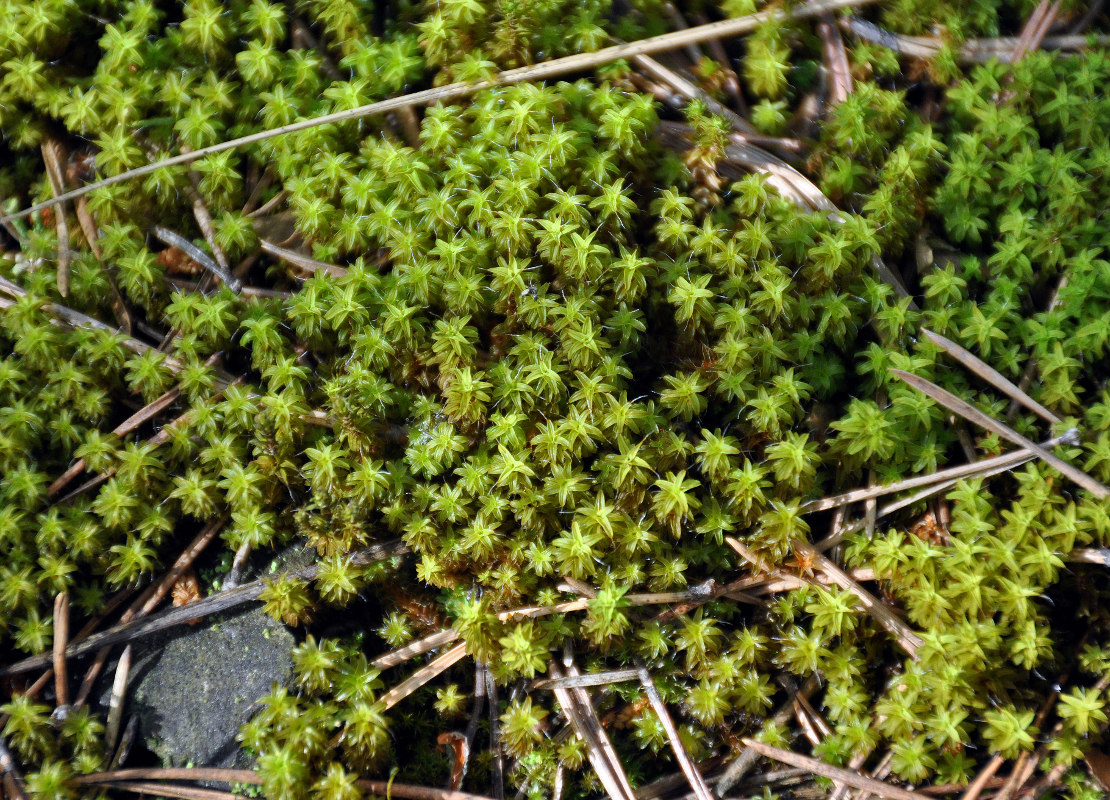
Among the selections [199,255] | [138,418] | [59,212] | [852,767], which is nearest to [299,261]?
[199,255]

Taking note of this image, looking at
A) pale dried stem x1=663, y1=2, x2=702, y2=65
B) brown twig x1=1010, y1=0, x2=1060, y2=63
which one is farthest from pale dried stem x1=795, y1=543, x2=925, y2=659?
brown twig x1=1010, y1=0, x2=1060, y2=63

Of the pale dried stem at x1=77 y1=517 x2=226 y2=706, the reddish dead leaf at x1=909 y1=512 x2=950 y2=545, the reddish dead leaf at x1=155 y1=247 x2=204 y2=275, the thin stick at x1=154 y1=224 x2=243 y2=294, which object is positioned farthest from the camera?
the reddish dead leaf at x1=155 y1=247 x2=204 y2=275

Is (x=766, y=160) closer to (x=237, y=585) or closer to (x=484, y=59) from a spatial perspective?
(x=484, y=59)

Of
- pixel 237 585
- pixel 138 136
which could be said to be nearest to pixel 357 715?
pixel 237 585

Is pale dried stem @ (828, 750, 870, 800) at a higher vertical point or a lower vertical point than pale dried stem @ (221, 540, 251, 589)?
lower

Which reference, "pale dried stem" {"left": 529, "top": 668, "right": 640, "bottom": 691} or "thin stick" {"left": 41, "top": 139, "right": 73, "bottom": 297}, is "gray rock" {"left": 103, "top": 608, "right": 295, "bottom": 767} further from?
"thin stick" {"left": 41, "top": 139, "right": 73, "bottom": 297}

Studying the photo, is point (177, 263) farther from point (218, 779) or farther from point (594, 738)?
point (594, 738)
